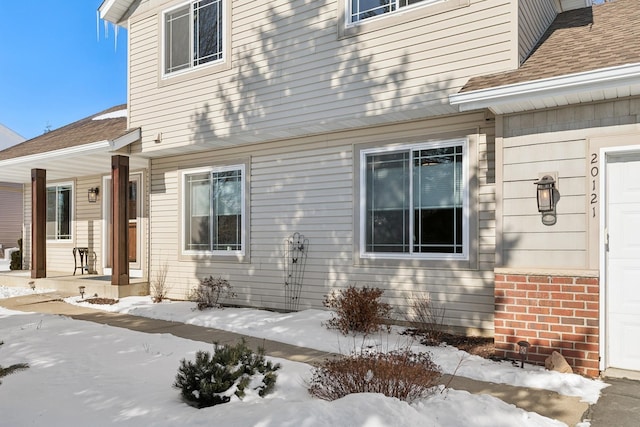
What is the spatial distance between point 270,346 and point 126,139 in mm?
5304

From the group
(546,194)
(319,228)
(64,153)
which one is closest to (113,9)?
(64,153)

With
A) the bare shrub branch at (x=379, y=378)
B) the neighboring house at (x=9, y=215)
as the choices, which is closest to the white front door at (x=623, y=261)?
the bare shrub branch at (x=379, y=378)

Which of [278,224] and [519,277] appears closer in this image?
[519,277]

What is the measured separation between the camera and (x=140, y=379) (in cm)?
439

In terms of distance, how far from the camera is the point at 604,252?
15.4ft

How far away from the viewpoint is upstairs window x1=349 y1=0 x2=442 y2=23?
6504 mm

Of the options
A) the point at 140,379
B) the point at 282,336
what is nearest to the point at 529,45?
the point at 282,336

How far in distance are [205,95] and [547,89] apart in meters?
5.67

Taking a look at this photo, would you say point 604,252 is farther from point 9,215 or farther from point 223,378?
point 9,215

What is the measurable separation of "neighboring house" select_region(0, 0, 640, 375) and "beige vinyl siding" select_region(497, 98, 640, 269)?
1cm

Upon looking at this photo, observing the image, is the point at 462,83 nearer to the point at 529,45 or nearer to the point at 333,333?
the point at 529,45

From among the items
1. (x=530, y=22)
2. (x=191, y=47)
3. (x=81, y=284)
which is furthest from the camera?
(x=81, y=284)

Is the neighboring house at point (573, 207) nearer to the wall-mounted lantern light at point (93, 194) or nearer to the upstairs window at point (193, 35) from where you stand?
the upstairs window at point (193, 35)

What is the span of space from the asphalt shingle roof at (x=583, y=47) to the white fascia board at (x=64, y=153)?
6607mm
